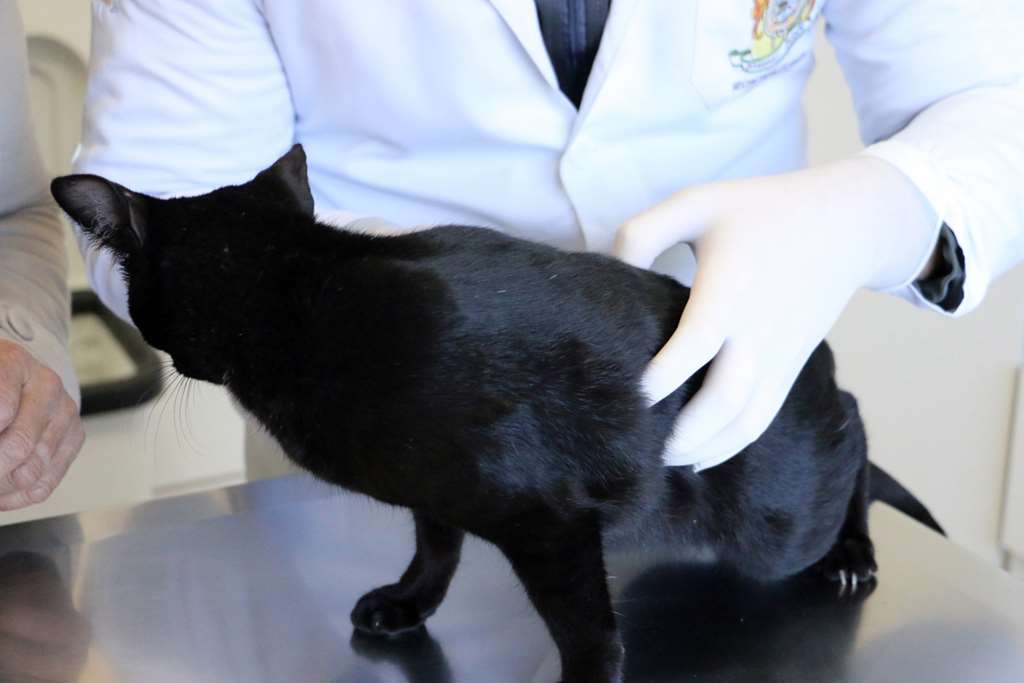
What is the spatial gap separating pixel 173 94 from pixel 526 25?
271 millimetres

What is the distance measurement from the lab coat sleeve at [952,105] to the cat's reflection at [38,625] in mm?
565

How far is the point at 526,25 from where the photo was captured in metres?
0.75

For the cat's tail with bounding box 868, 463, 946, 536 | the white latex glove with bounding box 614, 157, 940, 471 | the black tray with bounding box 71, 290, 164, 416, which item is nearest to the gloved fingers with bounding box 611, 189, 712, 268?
the white latex glove with bounding box 614, 157, 940, 471

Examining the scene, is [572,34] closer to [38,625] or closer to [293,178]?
[293,178]

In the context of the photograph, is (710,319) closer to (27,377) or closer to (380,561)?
(380,561)

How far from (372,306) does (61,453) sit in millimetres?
360

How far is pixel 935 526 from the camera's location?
893 mm

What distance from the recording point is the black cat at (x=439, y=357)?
0.54 metres

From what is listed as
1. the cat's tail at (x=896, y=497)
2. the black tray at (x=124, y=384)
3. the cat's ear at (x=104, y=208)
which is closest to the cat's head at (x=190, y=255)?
the cat's ear at (x=104, y=208)

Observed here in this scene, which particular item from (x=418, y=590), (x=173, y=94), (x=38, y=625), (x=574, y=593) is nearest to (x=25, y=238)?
(x=173, y=94)

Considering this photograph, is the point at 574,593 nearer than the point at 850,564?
Yes

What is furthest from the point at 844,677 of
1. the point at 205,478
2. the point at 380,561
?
the point at 205,478

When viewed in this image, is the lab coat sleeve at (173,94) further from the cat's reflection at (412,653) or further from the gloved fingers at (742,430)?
the gloved fingers at (742,430)

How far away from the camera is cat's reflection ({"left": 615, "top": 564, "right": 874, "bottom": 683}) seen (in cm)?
64
